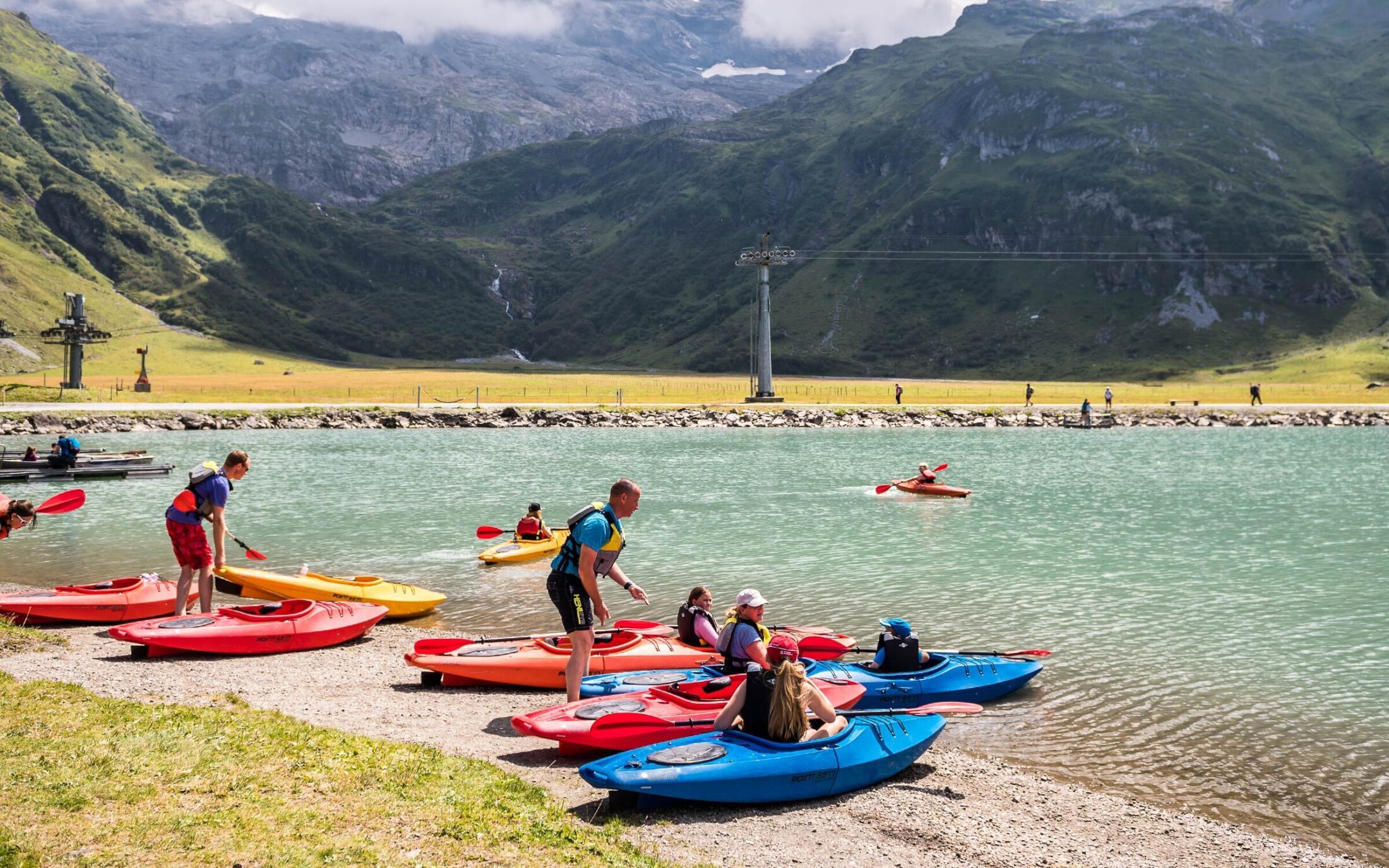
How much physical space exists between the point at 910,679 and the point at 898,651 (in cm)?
45

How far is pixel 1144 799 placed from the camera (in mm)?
13602

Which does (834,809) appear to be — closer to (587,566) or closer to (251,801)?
(587,566)

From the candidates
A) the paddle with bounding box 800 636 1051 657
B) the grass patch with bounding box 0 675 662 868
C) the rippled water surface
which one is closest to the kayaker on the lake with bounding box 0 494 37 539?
the grass patch with bounding box 0 675 662 868

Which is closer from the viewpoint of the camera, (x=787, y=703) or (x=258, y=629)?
(x=787, y=703)

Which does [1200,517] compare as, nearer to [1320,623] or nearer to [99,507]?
[1320,623]

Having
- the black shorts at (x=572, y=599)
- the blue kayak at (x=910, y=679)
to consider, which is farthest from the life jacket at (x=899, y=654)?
the black shorts at (x=572, y=599)

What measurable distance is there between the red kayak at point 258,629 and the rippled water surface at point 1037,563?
321cm

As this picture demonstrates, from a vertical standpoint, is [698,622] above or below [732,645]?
below

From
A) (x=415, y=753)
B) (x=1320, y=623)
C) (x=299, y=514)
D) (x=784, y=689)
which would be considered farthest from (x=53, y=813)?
(x=299, y=514)

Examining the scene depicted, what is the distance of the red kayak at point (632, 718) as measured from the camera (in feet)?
42.6

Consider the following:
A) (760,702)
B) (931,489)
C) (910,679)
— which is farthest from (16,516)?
(931,489)

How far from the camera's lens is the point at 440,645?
1802 cm

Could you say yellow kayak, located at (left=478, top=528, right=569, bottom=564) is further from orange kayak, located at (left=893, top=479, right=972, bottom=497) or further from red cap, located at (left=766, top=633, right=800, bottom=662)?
orange kayak, located at (left=893, top=479, right=972, bottom=497)

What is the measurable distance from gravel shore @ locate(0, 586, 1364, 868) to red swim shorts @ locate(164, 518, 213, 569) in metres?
2.41
